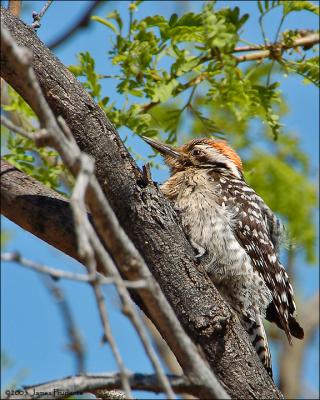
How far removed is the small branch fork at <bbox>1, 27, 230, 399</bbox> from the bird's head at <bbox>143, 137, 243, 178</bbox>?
3272mm

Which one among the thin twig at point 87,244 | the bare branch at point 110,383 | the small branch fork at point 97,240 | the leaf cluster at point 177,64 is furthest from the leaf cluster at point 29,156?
the thin twig at point 87,244

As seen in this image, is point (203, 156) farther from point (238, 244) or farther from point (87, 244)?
point (87, 244)

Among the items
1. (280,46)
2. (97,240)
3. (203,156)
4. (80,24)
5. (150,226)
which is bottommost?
(97,240)

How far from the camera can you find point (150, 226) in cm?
396

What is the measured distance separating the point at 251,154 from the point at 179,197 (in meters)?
3.89

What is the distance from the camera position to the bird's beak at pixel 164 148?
19.2 ft

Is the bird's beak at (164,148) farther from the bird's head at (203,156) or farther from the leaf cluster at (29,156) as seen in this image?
the leaf cluster at (29,156)

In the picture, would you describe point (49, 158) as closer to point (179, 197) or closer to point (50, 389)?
point (179, 197)

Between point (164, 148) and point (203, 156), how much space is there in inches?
18.1

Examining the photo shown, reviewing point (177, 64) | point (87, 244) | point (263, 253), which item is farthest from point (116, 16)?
point (87, 244)

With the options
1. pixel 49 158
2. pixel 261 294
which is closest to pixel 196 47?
pixel 49 158

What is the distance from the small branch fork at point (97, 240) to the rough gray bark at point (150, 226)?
944 millimetres

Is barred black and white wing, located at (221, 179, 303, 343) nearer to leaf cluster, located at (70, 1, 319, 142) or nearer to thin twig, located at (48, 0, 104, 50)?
leaf cluster, located at (70, 1, 319, 142)

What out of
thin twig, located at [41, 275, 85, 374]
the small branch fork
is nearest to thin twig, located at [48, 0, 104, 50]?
thin twig, located at [41, 275, 85, 374]
